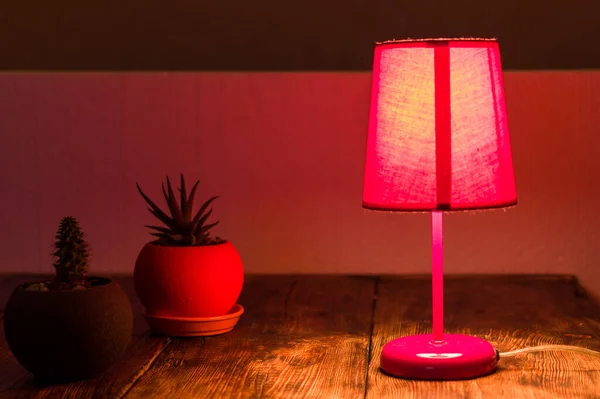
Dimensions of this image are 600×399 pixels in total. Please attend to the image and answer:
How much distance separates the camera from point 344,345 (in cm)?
146

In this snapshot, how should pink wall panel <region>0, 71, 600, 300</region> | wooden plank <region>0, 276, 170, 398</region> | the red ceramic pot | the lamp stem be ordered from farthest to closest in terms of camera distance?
pink wall panel <region>0, 71, 600, 300</region> → the red ceramic pot → the lamp stem → wooden plank <region>0, 276, 170, 398</region>

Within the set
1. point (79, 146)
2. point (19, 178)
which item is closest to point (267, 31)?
point (79, 146)

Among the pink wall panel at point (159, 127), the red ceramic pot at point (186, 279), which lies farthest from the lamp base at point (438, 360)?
the pink wall panel at point (159, 127)

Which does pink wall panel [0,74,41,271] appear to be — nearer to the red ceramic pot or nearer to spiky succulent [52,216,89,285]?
the red ceramic pot

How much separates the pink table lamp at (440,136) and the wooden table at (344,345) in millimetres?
94

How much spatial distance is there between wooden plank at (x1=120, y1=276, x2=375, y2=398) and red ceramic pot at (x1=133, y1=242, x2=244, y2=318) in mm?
59

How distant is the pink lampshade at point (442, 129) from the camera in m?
1.23

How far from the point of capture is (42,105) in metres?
2.23

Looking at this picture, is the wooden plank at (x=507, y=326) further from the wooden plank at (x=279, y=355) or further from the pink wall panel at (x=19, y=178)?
the pink wall panel at (x=19, y=178)

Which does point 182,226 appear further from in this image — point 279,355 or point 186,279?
point 279,355

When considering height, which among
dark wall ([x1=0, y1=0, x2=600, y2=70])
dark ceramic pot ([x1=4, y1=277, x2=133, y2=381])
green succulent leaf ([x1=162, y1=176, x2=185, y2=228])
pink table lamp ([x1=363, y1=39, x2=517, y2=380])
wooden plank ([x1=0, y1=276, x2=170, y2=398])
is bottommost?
wooden plank ([x1=0, y1=276, x2=170, y2=398])

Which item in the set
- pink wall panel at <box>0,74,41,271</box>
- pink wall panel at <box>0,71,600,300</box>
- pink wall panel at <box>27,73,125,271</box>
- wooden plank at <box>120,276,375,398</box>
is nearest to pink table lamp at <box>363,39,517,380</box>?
wooden plank at <box>120,276,375,398</box>

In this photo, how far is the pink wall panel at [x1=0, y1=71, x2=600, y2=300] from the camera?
217cm

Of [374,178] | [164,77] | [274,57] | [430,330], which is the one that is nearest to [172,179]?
[164,77]
